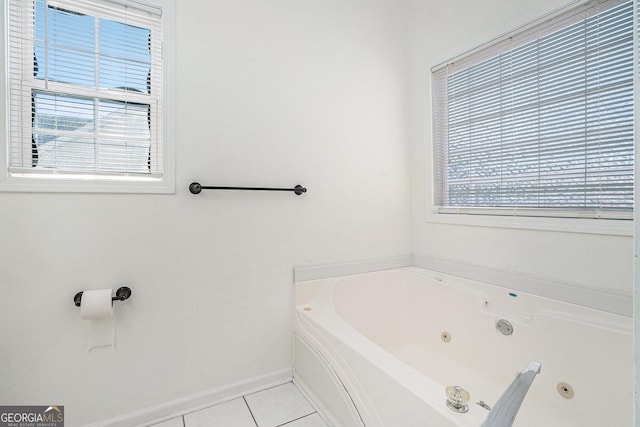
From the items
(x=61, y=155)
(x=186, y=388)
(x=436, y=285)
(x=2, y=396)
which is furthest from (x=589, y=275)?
(x=2, y=396)

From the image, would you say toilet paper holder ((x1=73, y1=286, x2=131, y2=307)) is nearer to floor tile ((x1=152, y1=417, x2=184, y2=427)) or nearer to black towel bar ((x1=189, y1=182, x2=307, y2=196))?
black towel bar ((x1=189, y1=182, x2=307, y2=196))

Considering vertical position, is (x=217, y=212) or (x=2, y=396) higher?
(x=217, y=212)

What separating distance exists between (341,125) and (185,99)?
0.92 m

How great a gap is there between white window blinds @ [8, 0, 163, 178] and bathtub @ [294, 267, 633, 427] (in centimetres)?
117

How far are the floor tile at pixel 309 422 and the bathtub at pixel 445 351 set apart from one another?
0.04 m

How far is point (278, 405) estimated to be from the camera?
154 centimetres

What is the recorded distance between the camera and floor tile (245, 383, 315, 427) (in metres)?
1.44

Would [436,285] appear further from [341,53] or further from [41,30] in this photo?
[41,30]

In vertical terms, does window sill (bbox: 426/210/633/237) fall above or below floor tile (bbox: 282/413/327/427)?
above

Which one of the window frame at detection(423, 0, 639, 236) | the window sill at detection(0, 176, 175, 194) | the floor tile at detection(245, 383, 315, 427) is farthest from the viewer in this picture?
the floor tile at detection(245, 383, 315, 427)

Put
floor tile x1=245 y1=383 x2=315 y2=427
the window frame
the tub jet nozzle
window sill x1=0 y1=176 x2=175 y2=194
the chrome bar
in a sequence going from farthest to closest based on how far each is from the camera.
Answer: floor tile x1=245 y1=383 x2=315 y2=427
the window frame
window sill x1=0 y1=176 x2=175 y2=194
the tub jet nozzle
the chrome bar

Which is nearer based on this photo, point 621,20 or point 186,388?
point 621,20

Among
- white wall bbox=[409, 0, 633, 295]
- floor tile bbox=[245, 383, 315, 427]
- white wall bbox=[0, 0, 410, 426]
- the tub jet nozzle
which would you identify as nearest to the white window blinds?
white wall bbox=[0, 0, 410, 426]

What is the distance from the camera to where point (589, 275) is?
1356mm
